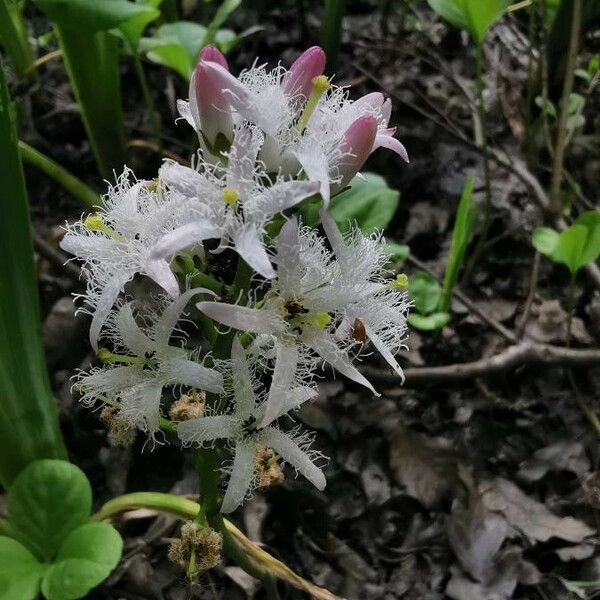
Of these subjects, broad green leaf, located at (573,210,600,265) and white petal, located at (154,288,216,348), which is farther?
broad green leaf, located at (573,210,600,265)

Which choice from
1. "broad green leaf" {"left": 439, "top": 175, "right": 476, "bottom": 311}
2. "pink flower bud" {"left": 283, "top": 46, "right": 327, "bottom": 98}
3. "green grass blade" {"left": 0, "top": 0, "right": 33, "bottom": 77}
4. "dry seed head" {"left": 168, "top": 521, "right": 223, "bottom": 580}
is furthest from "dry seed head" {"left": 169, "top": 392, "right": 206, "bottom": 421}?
"green grass blade" {"left": 0, "top": 0, "right": 33, "bottom": 77}

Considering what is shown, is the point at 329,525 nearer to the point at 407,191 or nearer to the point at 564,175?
the point at 407,191

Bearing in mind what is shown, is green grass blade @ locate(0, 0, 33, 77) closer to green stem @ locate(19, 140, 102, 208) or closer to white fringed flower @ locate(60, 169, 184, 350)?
green stem @ locate(19, 140, 102, 208)

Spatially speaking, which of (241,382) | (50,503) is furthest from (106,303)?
(50,503)

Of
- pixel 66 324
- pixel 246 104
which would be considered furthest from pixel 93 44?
pixel 246 104

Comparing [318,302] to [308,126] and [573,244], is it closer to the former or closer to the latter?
[308,126]
